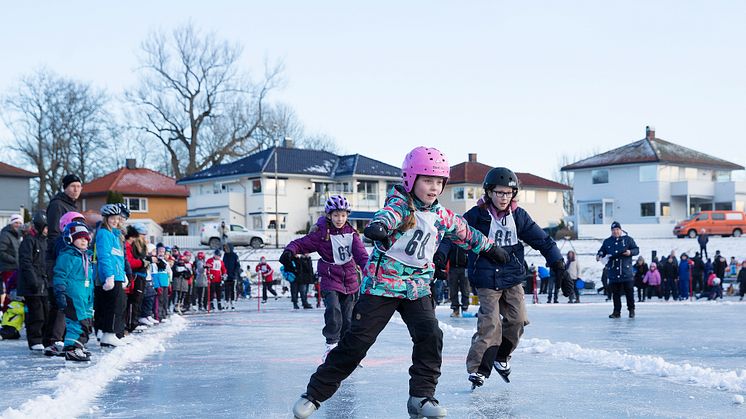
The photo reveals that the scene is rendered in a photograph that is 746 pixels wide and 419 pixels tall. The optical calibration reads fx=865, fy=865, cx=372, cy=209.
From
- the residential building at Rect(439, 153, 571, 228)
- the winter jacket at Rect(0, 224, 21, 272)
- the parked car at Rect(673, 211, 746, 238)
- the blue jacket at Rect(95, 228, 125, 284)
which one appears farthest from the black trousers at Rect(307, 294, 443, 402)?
the residential building at Rect(439, 153, 571, 228)

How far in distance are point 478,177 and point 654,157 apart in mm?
15080

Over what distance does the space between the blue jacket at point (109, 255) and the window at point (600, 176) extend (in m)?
62.5

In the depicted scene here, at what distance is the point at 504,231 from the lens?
7152mm

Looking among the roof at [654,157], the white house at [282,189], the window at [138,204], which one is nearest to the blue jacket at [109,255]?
the white house at [282,189]

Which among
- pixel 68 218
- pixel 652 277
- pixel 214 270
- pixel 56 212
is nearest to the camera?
pixel 68 218

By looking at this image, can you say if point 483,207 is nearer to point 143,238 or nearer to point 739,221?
point 143,238

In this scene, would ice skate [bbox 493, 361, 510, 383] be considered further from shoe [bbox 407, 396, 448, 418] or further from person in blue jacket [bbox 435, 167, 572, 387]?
shoe [bbox 407, 396, 448, 418]

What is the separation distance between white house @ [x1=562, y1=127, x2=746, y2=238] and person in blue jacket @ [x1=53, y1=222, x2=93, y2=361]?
5950 centimetres

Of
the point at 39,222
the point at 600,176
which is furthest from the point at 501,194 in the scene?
the point at 600,176

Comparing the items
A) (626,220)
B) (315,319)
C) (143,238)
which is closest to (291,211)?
(626,220)

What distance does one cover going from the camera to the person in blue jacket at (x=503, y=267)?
7.02 meters

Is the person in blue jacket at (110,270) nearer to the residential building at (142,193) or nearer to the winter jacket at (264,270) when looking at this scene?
the winter jacket at (264,270)

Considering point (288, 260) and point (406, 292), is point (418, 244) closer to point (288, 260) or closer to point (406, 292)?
point (406, 292)

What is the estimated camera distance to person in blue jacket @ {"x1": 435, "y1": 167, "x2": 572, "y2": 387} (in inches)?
276
